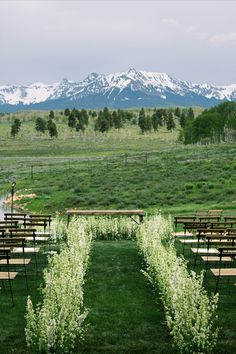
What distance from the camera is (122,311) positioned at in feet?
37.6

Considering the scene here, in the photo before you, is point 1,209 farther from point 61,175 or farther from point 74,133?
point 74,133

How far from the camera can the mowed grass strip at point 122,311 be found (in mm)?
9555

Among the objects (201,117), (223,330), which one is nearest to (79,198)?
(223,330)

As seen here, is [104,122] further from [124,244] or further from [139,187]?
[124,244]

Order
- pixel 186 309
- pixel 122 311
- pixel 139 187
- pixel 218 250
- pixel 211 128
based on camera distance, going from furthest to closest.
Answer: pixel 211 128 → pixel 139 187 → pixel 218 250 → pixel 122 311 → pixel 186 309

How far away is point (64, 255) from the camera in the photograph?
1286 centimetres

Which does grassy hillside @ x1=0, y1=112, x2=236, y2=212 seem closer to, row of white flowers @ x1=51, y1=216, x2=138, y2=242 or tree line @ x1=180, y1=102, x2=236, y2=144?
row of white flowers @ x1=51, y1=216, x2=138, y2=242

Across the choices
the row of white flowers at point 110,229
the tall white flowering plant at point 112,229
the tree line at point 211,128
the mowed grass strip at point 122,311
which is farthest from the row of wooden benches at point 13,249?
the tree line at point 211,128

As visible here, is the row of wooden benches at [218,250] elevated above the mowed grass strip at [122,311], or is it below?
above

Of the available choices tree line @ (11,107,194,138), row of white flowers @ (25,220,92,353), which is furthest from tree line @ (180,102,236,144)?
row of white flowers @ (25,220,92,353)

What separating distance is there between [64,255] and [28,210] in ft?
94.0

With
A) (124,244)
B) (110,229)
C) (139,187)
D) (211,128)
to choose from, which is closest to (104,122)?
(211,128)

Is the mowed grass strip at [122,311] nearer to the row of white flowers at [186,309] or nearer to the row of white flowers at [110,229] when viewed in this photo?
the row of white flowers at [186,309]

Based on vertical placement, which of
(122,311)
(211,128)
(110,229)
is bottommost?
(110,229)
